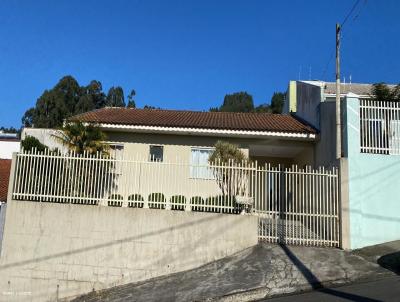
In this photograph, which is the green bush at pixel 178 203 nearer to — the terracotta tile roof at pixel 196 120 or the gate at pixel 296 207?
the gate at pixel 296 207

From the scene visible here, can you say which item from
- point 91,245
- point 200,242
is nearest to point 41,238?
point 91,245

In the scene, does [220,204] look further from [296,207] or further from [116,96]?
[116,96]

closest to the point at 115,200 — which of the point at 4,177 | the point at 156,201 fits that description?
the point at 156,201

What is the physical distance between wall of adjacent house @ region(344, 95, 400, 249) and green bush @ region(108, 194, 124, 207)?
5.77 metres

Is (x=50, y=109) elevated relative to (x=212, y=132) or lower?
elevated

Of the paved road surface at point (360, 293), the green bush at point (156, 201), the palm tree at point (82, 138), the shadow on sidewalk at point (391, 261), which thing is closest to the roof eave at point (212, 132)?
the palm tree at point (82, 138)

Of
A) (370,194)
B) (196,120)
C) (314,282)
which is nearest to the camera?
(314,282)

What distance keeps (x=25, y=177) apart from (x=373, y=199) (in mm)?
8916

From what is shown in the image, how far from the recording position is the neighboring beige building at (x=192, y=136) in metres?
15.8

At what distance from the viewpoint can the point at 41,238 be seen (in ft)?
35.0

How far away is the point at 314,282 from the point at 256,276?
48.0 inches

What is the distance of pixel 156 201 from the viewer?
421 inches

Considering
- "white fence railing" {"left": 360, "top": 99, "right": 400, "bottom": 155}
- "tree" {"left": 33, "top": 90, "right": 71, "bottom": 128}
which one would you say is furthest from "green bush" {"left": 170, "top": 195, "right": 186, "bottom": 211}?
"tree" {"left": 33, "top": 90, "right": 71, "bottom": 128}

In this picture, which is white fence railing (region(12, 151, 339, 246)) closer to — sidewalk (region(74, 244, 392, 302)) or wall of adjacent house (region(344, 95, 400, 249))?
wall of adjacent house (region(344, 95, 400, 249))
